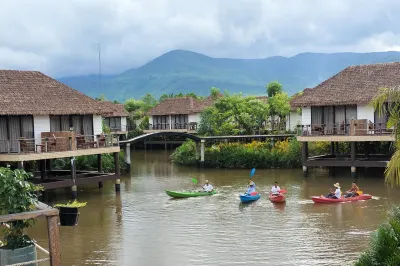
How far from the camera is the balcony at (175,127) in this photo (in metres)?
63.2

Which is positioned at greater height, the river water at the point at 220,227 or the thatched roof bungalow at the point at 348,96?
the thatched roof bungalow at the point at 348,96

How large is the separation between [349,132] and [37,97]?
18010 millimetres

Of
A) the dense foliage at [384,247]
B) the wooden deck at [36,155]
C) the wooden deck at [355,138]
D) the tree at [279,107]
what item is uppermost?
the tree at [279,107]

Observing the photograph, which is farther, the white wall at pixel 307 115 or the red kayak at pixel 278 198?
the white wall at pixel 307 115

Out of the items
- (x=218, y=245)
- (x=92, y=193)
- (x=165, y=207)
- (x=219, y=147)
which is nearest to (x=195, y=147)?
(x=219, y=147)

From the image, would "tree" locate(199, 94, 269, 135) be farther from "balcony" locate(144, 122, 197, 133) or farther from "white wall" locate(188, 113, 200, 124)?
"white wall" locate(188, 113, 200, 124)

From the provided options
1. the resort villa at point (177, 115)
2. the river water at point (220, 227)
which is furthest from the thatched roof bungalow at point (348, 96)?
the resort villa at point (177, 115)

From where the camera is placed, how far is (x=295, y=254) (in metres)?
17.5

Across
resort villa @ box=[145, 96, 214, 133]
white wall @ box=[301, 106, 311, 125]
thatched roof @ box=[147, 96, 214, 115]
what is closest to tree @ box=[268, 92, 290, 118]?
resort villa @ box=[145, 96, 214, 133]

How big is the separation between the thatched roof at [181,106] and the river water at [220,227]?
30514 mm

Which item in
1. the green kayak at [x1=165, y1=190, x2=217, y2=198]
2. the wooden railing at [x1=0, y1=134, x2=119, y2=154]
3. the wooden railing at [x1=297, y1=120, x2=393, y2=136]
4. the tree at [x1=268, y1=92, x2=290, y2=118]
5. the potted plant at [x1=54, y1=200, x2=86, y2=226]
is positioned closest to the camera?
the potted plant at [x1=54, y1=200, x2=86, y2=226]

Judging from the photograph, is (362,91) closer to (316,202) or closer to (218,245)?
(316,202)

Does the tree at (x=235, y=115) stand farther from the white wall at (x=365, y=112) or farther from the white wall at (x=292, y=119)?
the white wall at (x=365, y=112)

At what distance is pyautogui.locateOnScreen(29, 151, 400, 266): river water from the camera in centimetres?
1761
